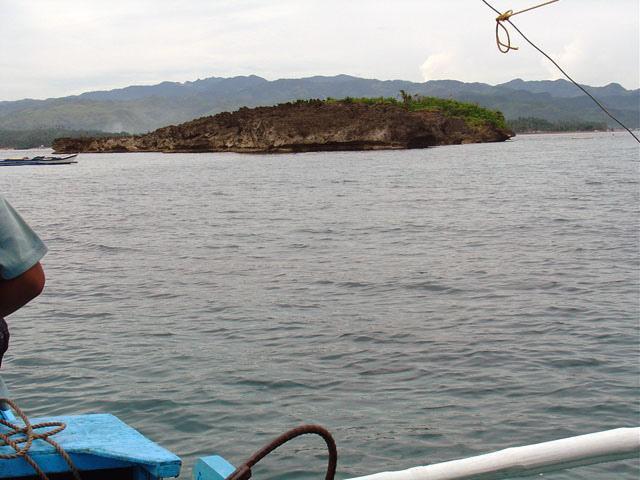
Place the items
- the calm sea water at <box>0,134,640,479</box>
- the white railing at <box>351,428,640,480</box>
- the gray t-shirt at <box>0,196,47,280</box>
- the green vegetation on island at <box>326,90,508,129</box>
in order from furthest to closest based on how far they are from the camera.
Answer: the green vegetation on island at <box>326,90,508,129</box> → the calm sea water at <box>0,134,640,479</box> → the gray t-shirt at <box>0,196,47,280</box> → the white railing at <box>351,428,640,480</box>

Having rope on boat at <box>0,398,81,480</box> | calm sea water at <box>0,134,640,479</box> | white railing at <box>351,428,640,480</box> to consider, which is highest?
white railing at <box>351,428,640,480</box>

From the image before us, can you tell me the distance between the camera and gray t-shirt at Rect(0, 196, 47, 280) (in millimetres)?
2615

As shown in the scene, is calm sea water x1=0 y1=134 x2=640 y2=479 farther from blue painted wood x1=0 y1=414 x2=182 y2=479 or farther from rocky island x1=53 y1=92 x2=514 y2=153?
rocky island x1=53 y1=92 x2=514 y2=153

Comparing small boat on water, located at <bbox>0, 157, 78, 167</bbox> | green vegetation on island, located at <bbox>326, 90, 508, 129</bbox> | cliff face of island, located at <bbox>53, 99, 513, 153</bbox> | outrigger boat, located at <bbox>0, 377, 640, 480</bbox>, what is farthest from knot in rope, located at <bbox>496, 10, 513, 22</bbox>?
green vegetation on island, located at <bbox>326, 90, 508, 129</bbox>

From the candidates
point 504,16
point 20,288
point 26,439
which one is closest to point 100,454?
point 26,439

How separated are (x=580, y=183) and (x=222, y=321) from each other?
36054mm

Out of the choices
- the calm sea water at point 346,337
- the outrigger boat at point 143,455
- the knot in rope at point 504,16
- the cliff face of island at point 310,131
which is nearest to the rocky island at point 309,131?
the cliff face of island at point 310,131

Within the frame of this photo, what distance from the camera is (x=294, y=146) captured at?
12150 cm

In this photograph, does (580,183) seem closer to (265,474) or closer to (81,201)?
(81,201)

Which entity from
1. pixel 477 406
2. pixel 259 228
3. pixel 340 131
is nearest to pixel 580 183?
pixel 259 228

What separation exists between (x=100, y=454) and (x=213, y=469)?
17.3 inches

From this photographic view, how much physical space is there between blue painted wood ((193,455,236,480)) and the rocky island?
380 feet

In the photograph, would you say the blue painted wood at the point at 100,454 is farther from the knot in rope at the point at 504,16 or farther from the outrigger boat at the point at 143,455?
the knot in rope at the point at 504,16

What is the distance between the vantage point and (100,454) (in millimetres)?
3195
